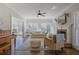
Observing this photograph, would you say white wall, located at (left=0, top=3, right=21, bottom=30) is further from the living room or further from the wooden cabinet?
the wooden cabinet

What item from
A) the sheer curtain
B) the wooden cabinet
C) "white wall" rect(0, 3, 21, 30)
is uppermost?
"white wall" rect(0, 3, 21, 30)

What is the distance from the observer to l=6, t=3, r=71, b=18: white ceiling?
8.92ft

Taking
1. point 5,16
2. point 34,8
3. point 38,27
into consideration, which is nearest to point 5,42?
point 5,16

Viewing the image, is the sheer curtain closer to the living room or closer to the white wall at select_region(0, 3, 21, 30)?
the living room

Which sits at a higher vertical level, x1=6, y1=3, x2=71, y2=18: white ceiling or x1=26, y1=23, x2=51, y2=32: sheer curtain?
x1=6, y1=3, x2=71, y2=18: white ceiling

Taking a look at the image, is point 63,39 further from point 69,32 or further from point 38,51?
point 38,51

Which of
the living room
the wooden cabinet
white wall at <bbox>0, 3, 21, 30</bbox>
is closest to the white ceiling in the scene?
the living room

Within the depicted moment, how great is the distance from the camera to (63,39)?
109 inches

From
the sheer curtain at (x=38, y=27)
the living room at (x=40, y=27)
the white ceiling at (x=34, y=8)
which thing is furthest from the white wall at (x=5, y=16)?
the sheer curtain at (x=38, y=27)

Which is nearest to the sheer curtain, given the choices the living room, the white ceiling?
the living room

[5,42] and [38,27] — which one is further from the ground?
[38,27]

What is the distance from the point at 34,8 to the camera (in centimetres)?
274

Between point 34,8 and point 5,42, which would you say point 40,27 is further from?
point 5,42
